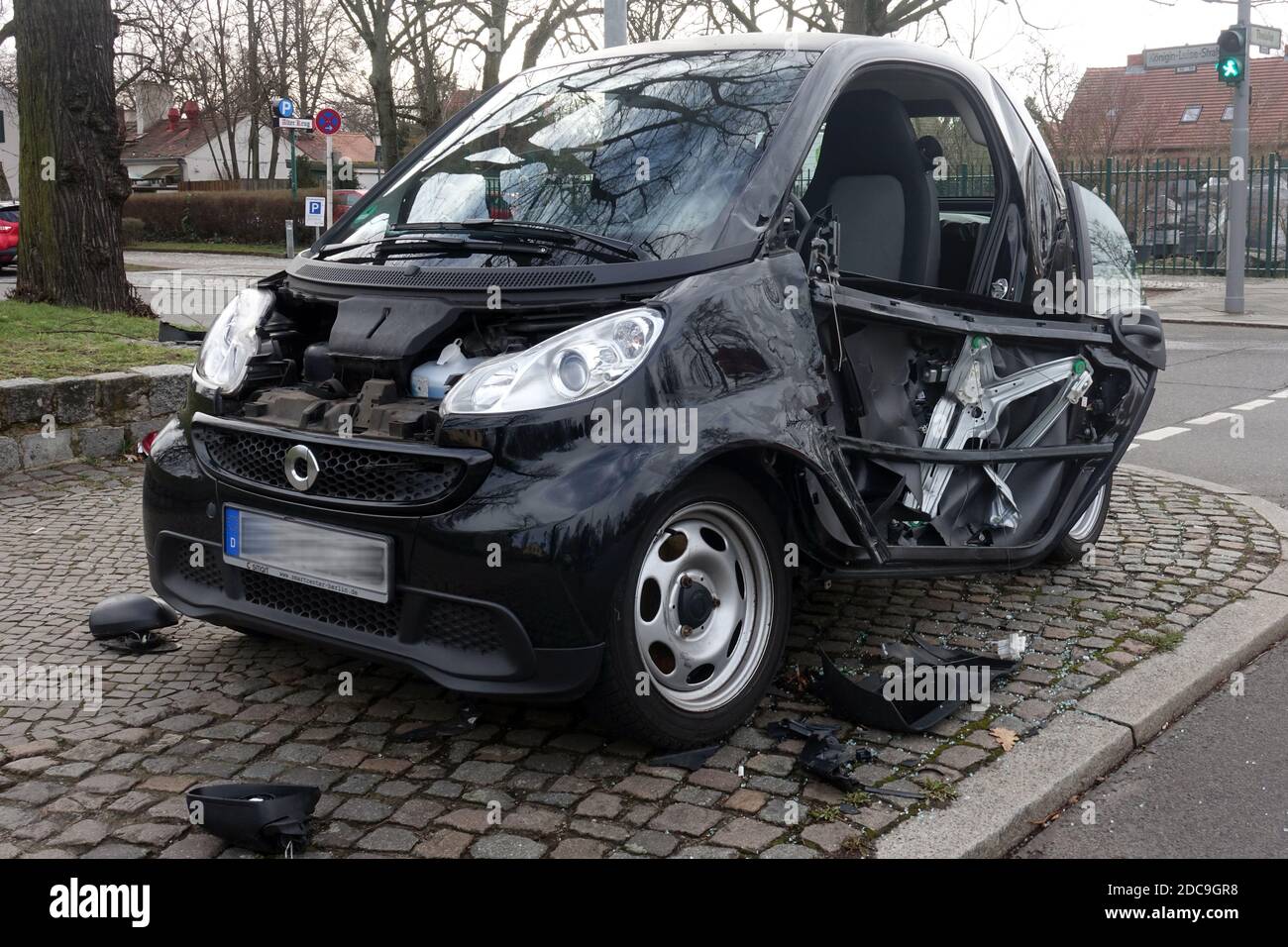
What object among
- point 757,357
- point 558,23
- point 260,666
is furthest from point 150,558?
point 558,23

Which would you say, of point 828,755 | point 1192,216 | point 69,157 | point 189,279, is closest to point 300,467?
point 828,755

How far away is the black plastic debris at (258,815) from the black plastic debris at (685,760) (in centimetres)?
93

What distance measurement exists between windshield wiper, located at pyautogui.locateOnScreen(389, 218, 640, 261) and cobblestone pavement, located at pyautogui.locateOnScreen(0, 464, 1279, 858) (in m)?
1.35

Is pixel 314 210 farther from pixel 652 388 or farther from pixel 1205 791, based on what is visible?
pixel 1205 791

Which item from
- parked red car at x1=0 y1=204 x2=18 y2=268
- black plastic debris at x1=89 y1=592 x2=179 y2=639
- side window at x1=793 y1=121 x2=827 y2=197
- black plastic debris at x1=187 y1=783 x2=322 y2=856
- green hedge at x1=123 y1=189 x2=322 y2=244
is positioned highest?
green hedge at x1=123 y1=189 x2=322 y2=244

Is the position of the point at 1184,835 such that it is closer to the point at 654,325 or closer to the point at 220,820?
the point at 654,325

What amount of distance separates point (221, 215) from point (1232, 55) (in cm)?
3283

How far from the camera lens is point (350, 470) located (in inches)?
139

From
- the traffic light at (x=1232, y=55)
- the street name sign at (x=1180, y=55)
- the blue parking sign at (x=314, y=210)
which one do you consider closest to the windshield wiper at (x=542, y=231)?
the street name sign at (x=1180, y=55)

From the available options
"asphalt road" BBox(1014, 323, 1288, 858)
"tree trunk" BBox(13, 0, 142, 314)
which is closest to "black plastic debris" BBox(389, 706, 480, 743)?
"asphalt road" BBox(1014, 323, 1288, 858)

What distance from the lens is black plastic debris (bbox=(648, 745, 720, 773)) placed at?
3602 mm

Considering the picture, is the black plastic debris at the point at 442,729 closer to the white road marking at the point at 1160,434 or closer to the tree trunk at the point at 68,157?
the white road marking at the point at 1160,434

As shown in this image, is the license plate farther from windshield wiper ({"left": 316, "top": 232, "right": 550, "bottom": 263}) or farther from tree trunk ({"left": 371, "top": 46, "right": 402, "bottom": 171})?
tree trunk ({"left": 371, "top": 46, "right": 402, "bottom": 171})

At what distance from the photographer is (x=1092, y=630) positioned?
4.89 meters
